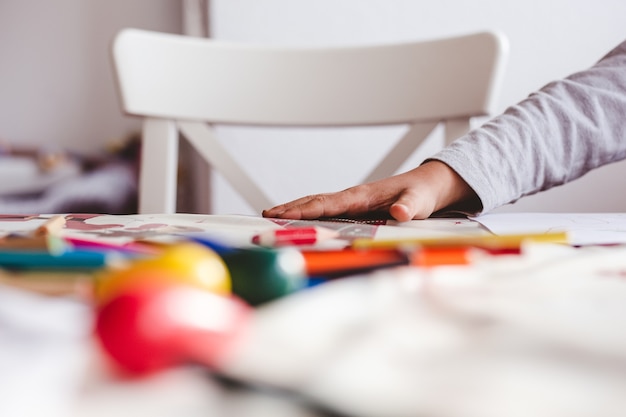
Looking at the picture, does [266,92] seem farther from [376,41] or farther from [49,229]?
[376,41]

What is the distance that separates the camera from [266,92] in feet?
2.77

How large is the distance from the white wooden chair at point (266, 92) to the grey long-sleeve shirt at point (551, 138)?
0.58ft

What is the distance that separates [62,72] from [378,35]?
1.11 metres

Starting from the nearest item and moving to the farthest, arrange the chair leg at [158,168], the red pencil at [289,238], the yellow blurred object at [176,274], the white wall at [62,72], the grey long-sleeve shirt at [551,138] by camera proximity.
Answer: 1. the yellow blurred object at [176,274]
2. the red pencil at [289,238]
3. the grey long-sleeve shirt at [551,138]
4. the chair leg at [158,168]
5. the white wall at [62,72]

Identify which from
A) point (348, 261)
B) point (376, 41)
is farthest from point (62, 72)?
point (348, 261)

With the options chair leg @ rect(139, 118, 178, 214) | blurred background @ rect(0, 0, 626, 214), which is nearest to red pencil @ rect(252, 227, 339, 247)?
chair leg @ rect(139, 118, 178, 214)

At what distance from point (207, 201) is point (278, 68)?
0.82m

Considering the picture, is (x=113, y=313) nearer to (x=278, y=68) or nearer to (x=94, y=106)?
(x=278, y=68)

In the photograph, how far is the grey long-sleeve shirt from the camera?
1.84ft

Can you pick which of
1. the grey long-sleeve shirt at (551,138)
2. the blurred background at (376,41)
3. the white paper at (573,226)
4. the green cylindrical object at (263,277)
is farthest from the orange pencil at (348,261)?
the blurred background at (376,41)

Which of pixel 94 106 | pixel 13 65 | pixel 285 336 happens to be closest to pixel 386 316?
pixel 285 336

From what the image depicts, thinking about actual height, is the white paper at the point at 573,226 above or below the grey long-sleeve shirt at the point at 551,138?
below

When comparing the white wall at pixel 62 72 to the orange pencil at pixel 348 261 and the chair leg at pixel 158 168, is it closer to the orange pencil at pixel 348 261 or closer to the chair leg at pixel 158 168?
the chair leg at pixel 158 168

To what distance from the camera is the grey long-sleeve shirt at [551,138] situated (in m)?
0.56
